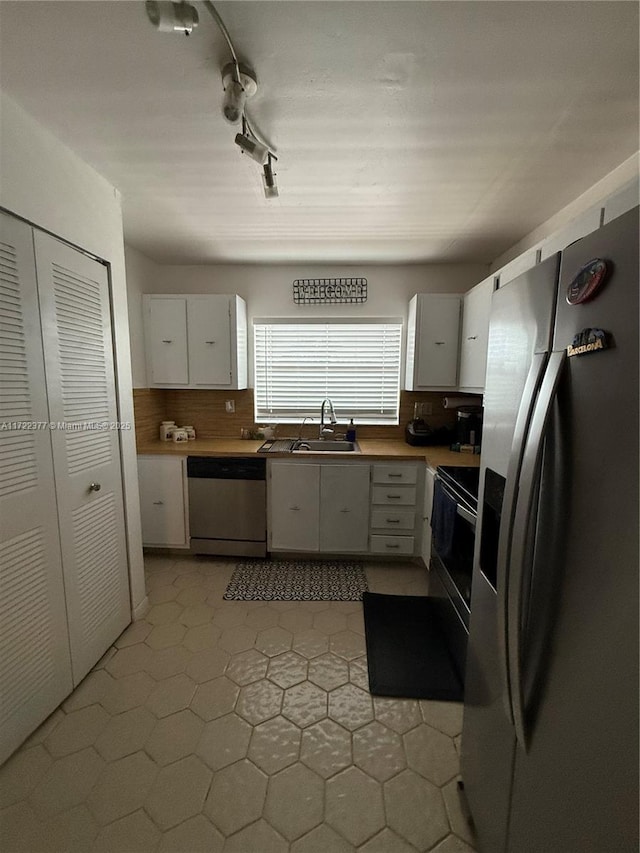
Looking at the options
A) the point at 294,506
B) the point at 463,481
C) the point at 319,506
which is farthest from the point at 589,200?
the point at 294,506

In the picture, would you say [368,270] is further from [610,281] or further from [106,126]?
[610,281]

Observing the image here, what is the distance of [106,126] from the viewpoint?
1353mm

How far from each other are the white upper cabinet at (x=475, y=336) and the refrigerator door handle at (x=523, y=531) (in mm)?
1523

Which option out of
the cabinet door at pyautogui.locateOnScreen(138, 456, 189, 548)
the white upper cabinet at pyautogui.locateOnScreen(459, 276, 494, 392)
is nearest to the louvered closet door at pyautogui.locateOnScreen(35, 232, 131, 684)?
the cabinet door at pyautogui.locateOnScreen(138, 456, 189, 548)

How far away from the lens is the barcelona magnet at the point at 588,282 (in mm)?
612

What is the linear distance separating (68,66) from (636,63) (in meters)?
1.83

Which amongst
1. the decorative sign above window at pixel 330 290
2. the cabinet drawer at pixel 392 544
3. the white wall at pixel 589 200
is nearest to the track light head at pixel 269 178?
the white wall at pixel 589 200

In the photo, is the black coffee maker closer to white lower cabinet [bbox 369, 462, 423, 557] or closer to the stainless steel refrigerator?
white lower cabinet [bbox 369, 462, 423, 557]

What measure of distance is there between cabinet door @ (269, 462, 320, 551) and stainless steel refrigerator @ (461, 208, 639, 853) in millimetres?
1771

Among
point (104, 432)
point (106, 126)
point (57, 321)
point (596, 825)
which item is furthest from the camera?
point (104, 432)

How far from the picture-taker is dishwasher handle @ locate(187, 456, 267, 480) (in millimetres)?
2629

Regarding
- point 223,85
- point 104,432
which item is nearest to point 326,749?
point 104,432

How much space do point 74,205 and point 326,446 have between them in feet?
7.31

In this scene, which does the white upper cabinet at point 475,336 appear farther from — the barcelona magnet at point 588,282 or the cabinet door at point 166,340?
the cabinet door at point 166,340
